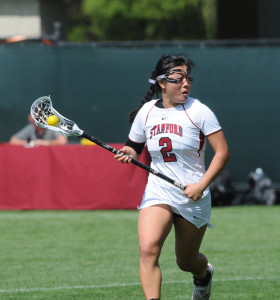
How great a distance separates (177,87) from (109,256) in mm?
3960

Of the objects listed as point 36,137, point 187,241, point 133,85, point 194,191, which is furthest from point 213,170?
point 133,85

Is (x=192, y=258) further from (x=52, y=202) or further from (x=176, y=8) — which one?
(x=176, y=8)

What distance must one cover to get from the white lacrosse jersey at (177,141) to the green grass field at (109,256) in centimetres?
151

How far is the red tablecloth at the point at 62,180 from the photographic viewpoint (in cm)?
1484

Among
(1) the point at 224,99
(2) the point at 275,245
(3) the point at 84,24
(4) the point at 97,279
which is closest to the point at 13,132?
(1) the point at 224,99

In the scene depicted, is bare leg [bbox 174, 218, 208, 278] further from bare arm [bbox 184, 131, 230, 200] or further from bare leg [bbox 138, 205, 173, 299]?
bare arm [bbox 184, 131, 230, 200]

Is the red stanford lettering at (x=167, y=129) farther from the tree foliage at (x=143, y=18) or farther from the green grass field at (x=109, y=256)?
the tree foliage at (x=143, y=18)

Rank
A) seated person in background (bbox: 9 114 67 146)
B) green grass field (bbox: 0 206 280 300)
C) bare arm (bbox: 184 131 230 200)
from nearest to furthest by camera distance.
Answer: bare arm (bbox: 184 131 230 200) → green grass field (bbox: 0 206 280 300) → seated person in background (bbox: 9 114 67 146)

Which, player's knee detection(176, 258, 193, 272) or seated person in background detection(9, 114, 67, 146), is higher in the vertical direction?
player's knee detection(176, 258, 193, 272)

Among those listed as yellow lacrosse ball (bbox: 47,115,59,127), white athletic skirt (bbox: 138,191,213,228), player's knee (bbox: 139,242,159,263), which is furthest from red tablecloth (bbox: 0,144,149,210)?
player's knee (bbox: 139,242,159,263)

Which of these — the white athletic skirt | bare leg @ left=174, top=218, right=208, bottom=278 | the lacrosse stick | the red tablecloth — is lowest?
the red tablecloth

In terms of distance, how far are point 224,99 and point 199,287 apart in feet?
29.8

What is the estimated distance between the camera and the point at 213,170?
693 cm

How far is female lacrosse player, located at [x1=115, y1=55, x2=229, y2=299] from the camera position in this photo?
6949 mm
